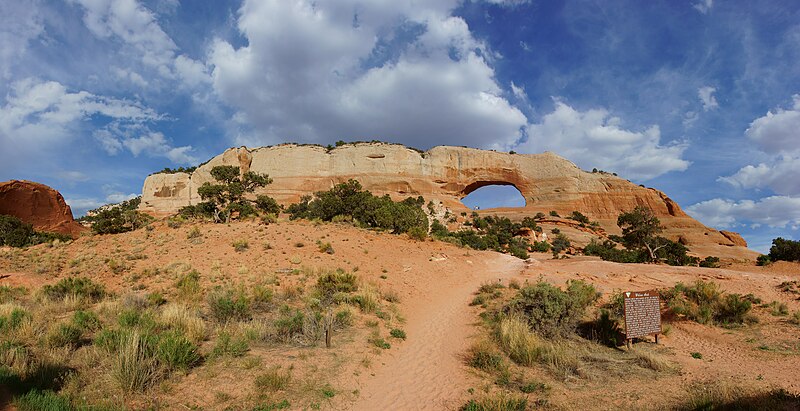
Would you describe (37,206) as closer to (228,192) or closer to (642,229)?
(228,192)

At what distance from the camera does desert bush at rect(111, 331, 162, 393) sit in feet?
16.7

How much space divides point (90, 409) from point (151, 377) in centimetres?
97

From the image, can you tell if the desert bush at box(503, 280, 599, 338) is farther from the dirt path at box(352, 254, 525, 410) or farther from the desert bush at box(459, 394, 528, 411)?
the desert bush at box(459, 394, 528, 411)

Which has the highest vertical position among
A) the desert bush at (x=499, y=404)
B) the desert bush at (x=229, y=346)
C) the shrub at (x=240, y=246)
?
the shrub at (x=240, y=246)

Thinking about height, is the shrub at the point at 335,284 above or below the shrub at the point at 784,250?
below

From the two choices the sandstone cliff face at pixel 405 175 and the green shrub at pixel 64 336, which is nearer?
the green shrub at pixel 64 336

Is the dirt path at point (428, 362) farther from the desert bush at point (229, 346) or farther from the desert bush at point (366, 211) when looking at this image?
the desert bush at point (366, 211)

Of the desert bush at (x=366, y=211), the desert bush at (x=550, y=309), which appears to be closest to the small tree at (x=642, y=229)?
the desert bush at (x=366, y=211)

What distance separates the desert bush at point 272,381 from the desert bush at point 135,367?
146 cm

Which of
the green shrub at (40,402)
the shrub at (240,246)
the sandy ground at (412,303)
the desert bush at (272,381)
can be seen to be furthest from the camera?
the shrub at (240,246)

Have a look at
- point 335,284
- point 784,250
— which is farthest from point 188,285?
point 784,250

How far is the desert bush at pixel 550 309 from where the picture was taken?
8.95 meters

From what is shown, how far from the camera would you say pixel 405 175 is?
2327 inches

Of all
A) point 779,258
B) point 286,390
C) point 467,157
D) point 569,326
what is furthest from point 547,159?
point 286,390
